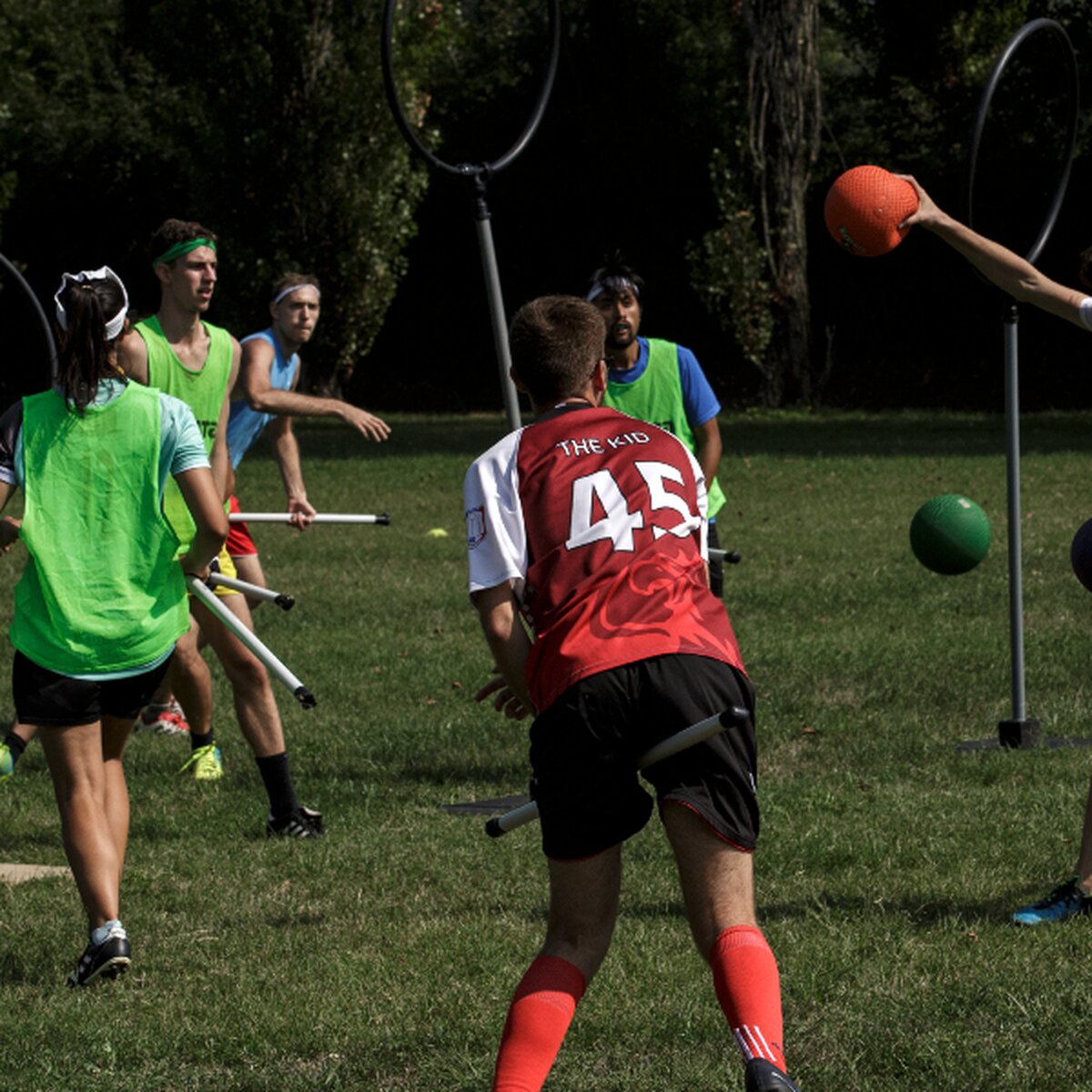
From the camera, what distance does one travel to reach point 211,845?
276 inches

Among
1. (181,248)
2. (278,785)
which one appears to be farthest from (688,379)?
(278,785)

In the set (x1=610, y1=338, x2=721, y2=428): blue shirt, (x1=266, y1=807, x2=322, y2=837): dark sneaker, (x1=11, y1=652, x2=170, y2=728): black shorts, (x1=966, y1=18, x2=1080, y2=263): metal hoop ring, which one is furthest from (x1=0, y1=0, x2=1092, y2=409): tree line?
(x1=11, y1=652, x2=170, y2=728): black shorts

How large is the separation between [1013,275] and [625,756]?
211cm

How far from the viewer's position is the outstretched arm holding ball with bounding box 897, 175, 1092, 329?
512cm

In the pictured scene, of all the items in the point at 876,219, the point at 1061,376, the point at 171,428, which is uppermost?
the point at 876,219

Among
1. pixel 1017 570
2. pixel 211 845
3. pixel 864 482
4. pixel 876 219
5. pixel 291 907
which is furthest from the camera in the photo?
pixel 864 482

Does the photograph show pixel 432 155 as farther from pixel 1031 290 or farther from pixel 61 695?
pixel 61 695

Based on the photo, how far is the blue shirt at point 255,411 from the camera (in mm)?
8484

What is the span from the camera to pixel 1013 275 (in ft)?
17.2

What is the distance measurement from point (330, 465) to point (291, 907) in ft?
60.8

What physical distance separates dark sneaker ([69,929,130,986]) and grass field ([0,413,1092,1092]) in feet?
0.19

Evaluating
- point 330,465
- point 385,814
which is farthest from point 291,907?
point 330,465

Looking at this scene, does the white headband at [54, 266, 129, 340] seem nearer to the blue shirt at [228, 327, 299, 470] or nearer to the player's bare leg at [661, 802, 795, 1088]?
the player's bare leg at [661, 802, 795, 1088]

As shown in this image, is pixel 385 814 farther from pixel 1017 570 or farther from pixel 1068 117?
pixel 1068 117
